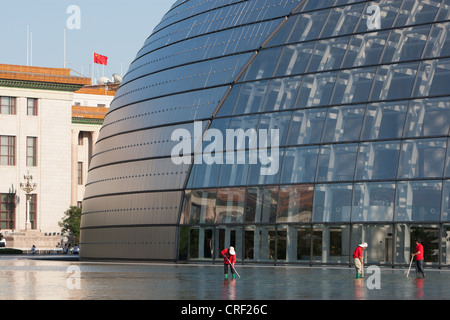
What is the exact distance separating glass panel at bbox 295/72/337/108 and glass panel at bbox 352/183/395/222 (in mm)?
6032

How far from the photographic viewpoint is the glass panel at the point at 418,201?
1911 inches

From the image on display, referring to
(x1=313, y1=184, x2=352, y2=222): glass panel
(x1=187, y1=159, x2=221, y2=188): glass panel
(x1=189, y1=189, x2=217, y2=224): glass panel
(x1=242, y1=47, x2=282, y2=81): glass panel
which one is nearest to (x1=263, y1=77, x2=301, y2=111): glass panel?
(x1=242, y1=47, x2=282, y2=81): glass panel

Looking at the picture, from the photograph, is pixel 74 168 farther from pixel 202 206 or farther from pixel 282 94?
pixel 282 94

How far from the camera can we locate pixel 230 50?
6159 cm

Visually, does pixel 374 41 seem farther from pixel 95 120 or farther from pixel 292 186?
pixel 95 120

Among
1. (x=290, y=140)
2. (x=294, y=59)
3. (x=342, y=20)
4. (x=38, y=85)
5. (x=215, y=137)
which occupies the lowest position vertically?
(x=290, y=140)

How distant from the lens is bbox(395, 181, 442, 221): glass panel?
48.5 m

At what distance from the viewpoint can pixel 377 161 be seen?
51.0 meters

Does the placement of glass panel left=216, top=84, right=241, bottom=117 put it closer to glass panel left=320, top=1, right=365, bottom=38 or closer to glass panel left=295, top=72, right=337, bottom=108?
glass panel left=295, top=72, right=337, bottom=108

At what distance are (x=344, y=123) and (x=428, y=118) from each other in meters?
5.00

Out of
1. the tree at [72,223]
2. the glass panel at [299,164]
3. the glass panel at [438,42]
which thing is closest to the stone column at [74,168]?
the tree at [72,223]

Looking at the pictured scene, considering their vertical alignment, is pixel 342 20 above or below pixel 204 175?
above

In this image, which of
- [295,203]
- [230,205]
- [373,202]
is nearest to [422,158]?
[373,202]
